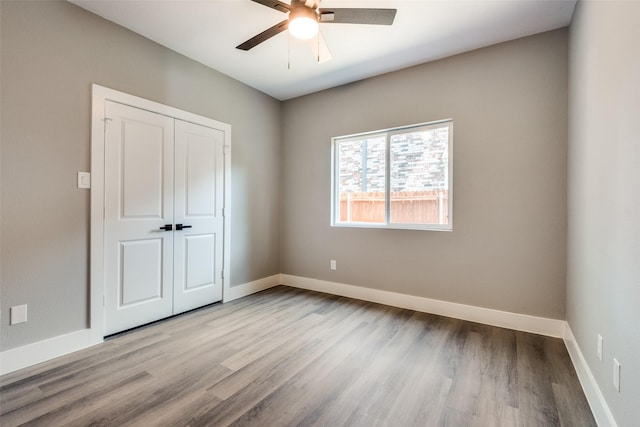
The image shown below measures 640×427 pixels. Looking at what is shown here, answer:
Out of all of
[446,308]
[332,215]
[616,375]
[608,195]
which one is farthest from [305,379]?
[332,215]

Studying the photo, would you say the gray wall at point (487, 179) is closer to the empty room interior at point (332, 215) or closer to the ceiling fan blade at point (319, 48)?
the empty room interior at point (332, 215)

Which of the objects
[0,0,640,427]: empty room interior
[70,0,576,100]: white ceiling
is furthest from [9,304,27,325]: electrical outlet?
[70,0,576,100]: white ceiling

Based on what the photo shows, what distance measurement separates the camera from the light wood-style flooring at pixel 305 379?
1563mm

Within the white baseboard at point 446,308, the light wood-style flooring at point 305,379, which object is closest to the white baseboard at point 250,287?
the white baseboard at point 446,308

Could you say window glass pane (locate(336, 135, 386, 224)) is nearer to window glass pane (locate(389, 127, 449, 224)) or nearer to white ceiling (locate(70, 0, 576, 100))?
window glass pane (locate(389, 127, 449, 224))

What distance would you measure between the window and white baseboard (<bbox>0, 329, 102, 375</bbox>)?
9.33 ft

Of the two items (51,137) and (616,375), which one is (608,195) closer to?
(616,375)

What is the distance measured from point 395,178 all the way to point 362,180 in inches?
18.6

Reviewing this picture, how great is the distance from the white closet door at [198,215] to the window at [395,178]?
156cm

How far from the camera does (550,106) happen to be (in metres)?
2.57

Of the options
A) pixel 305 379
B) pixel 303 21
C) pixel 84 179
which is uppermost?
pixel 303 21

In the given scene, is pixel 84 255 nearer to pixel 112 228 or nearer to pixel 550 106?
pixel 112 228

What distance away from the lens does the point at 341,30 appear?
8.54ft

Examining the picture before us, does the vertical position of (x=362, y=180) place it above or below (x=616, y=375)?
above
